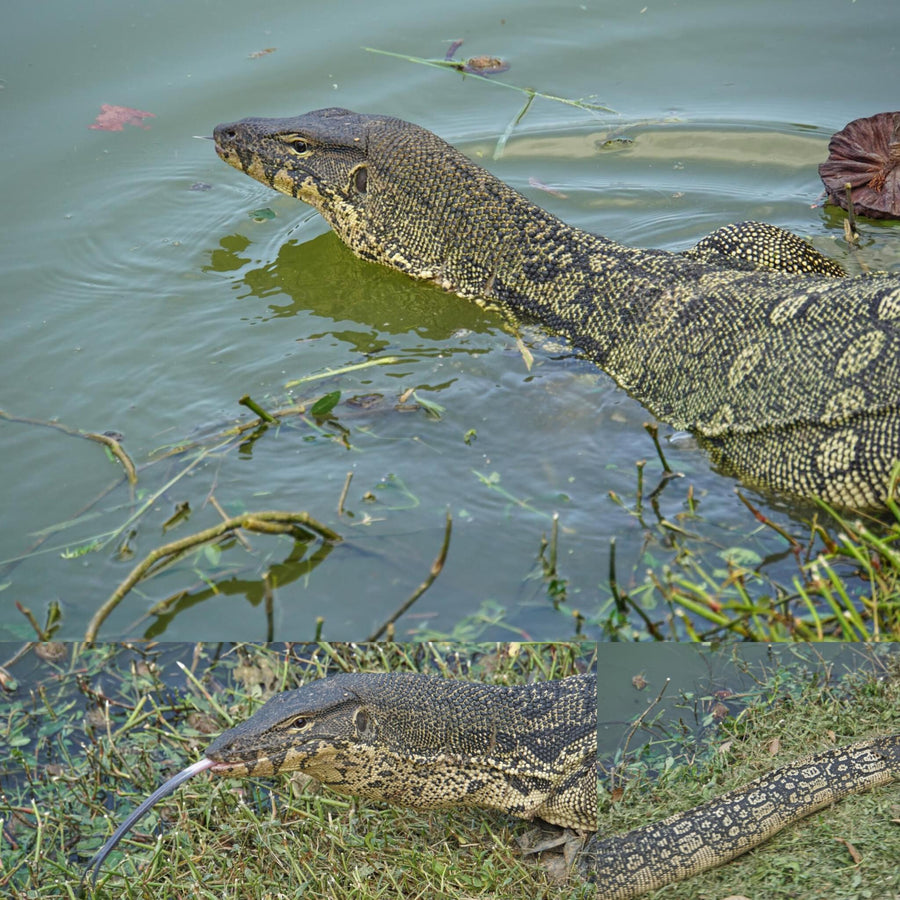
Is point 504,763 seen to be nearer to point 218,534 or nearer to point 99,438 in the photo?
point 218,534

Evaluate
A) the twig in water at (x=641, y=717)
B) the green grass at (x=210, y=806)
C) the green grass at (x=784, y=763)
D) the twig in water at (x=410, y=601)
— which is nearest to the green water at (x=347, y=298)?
the twig in water at (x=410, y=601)

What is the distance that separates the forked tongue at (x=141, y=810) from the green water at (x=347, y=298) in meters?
0.48

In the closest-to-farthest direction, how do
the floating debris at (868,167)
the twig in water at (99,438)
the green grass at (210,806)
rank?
the green grass at (210,806)
the twig in water at (99,438)
the floating debris at (868,167)

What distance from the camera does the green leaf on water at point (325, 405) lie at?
12.4 ft

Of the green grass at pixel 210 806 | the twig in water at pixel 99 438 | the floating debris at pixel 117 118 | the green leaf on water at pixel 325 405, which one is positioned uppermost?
the floating debris at pixel 117 118

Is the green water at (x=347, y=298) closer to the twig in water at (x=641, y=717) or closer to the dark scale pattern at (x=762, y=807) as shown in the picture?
the twig in water at (x=641, y=717)

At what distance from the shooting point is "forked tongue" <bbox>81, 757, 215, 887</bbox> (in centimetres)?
268

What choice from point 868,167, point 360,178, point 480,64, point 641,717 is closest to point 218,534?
point 641,717

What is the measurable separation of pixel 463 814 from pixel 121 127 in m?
4.72

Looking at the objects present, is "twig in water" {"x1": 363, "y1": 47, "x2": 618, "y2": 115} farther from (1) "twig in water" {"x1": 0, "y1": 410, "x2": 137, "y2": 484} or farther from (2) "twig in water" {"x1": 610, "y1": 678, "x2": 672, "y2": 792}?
(2) "twig in water" {"x1": 610, "y1": 678, "x2": 672, "y2": 792}

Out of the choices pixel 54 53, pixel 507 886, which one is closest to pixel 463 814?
pixel 507 886

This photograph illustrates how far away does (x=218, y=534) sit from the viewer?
10.5 feet

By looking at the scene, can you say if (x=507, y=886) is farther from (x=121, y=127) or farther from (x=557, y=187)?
(x=121, y=127)

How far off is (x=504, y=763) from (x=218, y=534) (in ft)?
3.59
